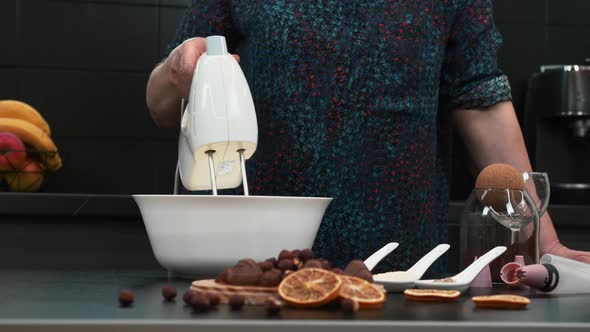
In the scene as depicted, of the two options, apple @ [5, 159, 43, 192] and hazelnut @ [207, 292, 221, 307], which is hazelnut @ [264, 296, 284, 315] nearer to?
hazelnut @ [207, 292, 221, 307]

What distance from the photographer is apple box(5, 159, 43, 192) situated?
84.3 inches

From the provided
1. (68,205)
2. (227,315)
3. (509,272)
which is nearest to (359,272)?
(227,315)

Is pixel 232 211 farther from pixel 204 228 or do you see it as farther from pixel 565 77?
pixel 565 77

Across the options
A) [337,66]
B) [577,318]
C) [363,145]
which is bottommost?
[577,318]

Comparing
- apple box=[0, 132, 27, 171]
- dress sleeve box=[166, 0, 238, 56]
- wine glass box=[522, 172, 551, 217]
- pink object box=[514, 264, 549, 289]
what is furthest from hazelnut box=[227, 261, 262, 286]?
apple box=[0, 132, 27, 171]

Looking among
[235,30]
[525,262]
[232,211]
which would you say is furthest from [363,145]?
[232,211]

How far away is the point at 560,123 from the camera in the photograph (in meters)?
2.44

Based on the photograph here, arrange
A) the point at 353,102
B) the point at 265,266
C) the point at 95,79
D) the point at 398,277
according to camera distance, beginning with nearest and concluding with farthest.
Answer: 1. the point at 265,266
2. the point at 398,277
3. the point at 353,102
4. the point at 95,79

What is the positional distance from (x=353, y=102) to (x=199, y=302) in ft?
2.32

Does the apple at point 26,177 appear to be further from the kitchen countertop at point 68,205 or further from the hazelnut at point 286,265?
the hazelnut at point 286,265

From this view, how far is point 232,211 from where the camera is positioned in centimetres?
79

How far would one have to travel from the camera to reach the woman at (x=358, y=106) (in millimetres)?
1251

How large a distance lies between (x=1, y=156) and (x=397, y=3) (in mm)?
1255

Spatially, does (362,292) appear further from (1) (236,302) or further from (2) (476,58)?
(2) (476,58)
